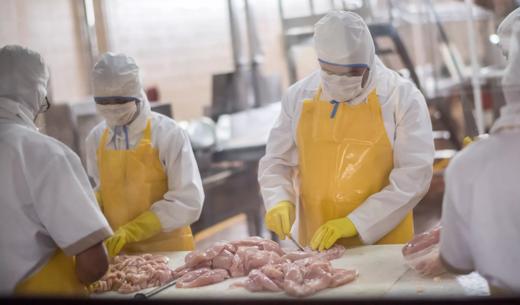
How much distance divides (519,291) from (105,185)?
1.24m

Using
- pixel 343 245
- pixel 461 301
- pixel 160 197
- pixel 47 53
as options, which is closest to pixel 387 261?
pixel 343 245

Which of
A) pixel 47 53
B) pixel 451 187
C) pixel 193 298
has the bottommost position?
pixel 193 298

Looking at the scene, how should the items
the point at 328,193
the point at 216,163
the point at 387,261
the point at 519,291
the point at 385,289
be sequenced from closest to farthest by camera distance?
the point at 519,291 → the point at 385,289 → the point at 387,261 → the point at 328,193 → the point at 216,163

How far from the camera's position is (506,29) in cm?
182

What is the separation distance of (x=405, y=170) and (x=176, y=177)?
2.22 ft

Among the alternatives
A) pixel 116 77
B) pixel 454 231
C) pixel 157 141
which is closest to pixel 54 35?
pixel 116 77

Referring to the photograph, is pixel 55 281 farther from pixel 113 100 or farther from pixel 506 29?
pixel 506 29

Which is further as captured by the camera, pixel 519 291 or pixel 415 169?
pixel 415 169

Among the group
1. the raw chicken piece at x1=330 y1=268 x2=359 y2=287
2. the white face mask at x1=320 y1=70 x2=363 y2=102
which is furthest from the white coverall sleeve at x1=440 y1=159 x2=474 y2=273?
the white face mask at x1=320 y1=70 x2=363 y2=102

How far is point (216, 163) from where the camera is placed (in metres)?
2.92

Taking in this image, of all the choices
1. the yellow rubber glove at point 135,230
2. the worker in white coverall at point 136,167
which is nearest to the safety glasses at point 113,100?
the worker in white coverall at point 136,167

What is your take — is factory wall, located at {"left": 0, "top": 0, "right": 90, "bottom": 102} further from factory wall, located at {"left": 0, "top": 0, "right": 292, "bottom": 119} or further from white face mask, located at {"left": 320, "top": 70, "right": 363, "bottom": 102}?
white face mask, located at {"left": 320, "top": 70, "right": 363, "bottom": 102}

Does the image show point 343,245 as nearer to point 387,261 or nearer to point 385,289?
point 387,261

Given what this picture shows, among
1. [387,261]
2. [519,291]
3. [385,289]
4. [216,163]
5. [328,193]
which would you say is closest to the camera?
[519,291]
